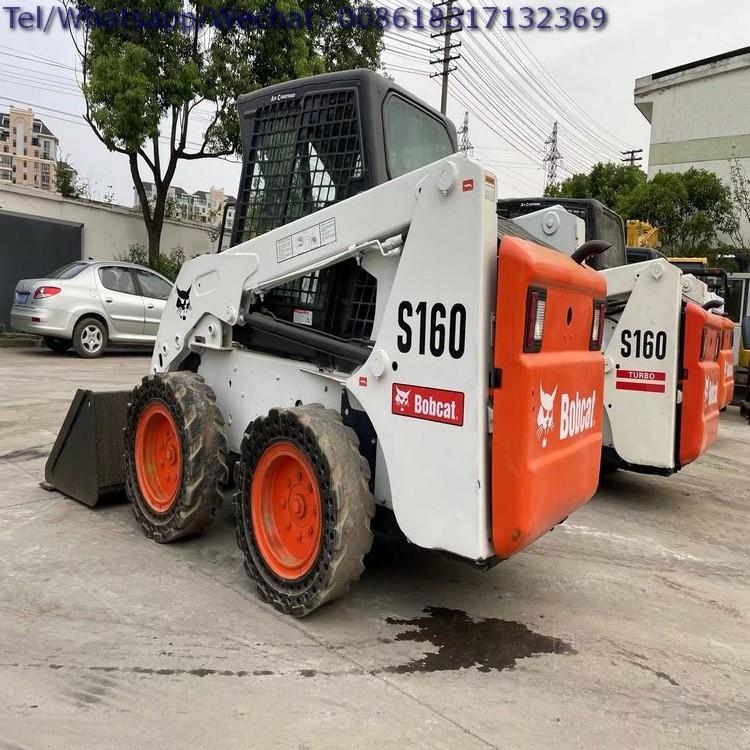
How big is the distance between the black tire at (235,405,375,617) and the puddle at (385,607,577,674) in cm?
40

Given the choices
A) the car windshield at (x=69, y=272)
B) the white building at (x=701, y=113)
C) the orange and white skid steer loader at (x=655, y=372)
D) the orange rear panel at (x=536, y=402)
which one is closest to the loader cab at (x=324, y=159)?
the orange rear panel at (x=536, y=402)

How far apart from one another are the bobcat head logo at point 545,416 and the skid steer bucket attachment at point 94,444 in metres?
2.75

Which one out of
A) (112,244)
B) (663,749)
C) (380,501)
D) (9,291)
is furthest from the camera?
(112,244)

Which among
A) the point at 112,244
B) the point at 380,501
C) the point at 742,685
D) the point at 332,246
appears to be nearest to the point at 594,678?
the point at 742,685

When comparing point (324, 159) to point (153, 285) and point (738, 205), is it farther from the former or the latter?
point (738, 205)

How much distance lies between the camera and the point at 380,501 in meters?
3.11

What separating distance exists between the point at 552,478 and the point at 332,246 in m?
1.41

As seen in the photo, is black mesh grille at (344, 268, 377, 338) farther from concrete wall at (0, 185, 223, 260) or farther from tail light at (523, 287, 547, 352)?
concrete wall at (0, 185, 223, 260)

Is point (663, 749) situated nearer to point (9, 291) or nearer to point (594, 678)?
point (594, 678)

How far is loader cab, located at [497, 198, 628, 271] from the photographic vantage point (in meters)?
6.21

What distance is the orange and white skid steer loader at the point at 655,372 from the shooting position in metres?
5.06

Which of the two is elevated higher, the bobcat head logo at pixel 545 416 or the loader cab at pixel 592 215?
the loader cab at pixel 592 215

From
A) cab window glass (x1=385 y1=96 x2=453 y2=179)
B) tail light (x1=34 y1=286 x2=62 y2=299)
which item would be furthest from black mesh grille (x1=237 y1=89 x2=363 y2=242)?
tail light (x1=34 y1=286 x2=62 y2=299)

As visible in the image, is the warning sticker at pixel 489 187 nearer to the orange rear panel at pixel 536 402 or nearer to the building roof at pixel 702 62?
the orange rear panel at pixel 536 402
